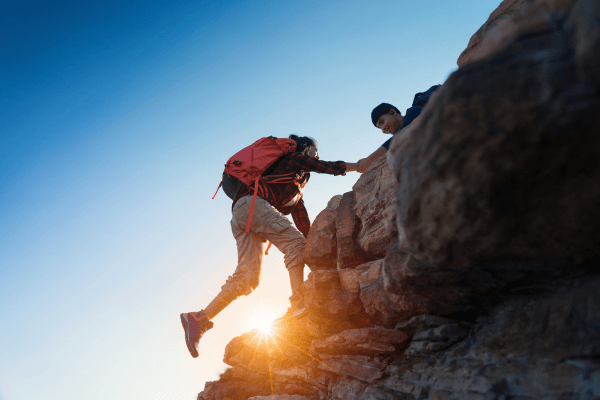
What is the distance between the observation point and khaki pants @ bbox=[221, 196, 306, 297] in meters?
7.02

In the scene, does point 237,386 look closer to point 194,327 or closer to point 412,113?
point 194,327

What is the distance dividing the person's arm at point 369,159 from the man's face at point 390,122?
1.64 ft

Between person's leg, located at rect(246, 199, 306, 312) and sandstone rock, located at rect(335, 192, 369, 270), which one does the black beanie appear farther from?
person's leg, located at rect(246, 199, 306, 312)

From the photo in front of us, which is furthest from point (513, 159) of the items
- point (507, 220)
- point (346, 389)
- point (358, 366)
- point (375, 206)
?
point (375, 206)

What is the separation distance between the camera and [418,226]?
9.18ft

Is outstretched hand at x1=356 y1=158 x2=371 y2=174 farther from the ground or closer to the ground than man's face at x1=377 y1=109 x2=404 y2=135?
closer to the ground

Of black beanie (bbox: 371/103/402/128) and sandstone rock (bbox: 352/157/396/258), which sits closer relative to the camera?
sandstone rock (bbox: 352/157/396/258)

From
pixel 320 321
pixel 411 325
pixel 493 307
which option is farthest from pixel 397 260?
pixel 320 321

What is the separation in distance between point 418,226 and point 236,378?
19.3ft

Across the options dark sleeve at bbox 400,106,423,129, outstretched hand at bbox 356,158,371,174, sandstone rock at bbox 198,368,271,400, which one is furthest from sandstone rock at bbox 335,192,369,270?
sandstone rock at bbox 198,368,271,400

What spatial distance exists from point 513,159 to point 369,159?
16.9 feet

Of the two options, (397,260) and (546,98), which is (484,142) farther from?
(397,260)

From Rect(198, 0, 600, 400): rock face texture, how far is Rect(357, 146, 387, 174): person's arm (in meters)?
3.07

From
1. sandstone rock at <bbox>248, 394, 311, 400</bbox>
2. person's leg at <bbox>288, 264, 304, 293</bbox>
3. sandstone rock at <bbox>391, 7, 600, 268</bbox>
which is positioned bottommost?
sandstone rock at <bbox>248, 394, 311, 400</bbox>
